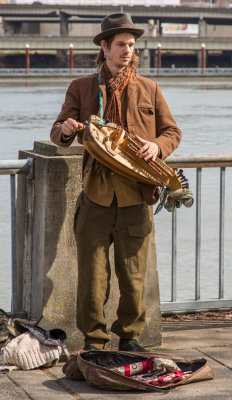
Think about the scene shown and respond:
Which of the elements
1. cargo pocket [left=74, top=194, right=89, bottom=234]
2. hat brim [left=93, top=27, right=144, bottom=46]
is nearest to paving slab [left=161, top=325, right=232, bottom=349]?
cargo pocket [left=74, top=194, right=89, bottom=234]

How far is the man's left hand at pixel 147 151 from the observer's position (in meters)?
3.52

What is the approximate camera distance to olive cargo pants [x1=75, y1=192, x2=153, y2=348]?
11.9 feet

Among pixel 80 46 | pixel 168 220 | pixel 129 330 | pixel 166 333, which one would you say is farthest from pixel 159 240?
pixel 80 46

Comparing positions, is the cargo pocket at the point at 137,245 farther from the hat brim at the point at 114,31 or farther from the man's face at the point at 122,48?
the hat brim at the point at 114,31

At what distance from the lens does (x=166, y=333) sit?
456cm

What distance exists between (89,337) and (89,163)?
0.88 m

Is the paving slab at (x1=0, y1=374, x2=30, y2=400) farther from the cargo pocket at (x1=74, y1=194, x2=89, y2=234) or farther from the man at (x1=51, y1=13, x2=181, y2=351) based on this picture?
the cargo pocket at (x1=74, y1=194, x2=89, y2=234)

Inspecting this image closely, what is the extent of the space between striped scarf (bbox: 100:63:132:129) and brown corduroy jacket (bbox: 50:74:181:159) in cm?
3

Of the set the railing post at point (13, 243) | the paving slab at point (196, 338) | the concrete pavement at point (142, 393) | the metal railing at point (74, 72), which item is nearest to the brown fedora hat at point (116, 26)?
the railing post at point (13, 243)

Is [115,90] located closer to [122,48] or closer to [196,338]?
[122,48]

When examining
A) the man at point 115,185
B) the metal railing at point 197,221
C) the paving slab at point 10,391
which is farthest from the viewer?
the metal railing at point 197,221

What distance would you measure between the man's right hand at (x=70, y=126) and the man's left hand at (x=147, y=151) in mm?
281

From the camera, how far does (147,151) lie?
3527mm

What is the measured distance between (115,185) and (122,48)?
672mm
